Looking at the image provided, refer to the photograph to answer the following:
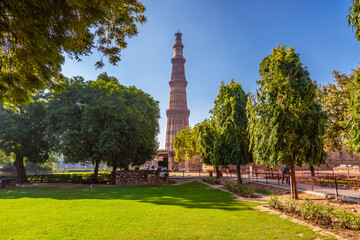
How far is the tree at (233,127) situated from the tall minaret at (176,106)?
2333 inches

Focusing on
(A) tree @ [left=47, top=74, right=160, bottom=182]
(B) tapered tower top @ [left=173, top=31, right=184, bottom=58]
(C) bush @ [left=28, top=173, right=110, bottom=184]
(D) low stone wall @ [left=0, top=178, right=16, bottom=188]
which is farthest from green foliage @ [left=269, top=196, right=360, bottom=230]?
(B) tapered tower top @ [left=173, top=31, right=184, bottom=58]

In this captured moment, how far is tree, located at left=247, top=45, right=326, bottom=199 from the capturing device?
10.4 meters

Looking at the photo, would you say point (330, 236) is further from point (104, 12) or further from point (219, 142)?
point (219, 142)

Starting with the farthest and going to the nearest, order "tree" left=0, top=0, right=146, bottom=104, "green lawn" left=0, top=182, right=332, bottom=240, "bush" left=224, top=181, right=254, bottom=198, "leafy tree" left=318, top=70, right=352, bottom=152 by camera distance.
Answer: "leafy tree" left=318, top=70, right=352, bottom=152
"bush" left=224, top=181, right=254, bottom=198
"green lawn" left=0, top=182, right=332, bottom=240
"tree" left=0, top=0, right=146, bottom=104

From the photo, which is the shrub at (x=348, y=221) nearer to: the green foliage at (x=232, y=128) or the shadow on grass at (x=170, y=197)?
the shadow on grass at (x=170, y=197)

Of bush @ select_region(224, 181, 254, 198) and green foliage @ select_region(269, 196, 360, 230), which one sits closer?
green foliage @ select_region(269, 196, 360, 230)

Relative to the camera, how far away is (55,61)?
14.9 feet

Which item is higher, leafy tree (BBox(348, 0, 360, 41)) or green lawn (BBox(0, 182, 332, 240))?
leafy tree (BBox(348, 0, 360, 41))

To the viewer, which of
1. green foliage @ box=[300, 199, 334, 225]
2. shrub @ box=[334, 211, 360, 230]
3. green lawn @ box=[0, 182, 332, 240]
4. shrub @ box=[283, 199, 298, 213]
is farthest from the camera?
shrub @ box=[283, 199, 298, 213]

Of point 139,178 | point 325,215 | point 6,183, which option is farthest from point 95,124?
point 325,215

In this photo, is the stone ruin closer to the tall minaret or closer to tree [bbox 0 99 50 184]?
tree [bbox 0 99 50 184]

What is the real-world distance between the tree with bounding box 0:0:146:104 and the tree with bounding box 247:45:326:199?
8626 millimetres

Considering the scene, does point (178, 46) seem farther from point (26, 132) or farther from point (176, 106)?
point (26, 132)

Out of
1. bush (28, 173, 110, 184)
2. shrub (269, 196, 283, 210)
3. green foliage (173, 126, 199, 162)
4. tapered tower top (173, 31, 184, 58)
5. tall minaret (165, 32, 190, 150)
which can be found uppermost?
tapered tower top (173, 31, 184, 58)
